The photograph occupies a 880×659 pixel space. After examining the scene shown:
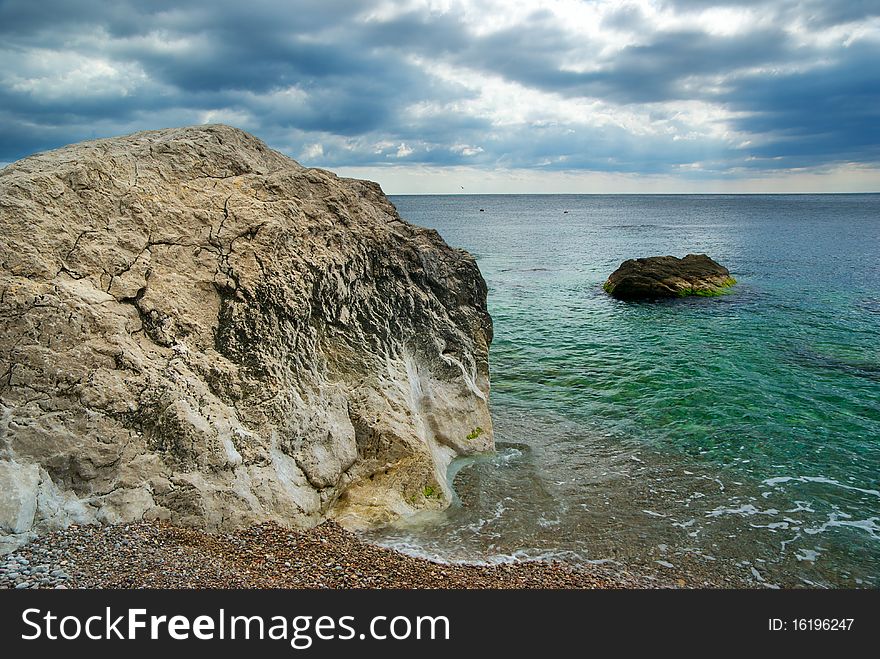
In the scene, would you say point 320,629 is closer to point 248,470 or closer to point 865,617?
point 248,470

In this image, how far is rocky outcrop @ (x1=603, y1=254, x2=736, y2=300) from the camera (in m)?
36.5

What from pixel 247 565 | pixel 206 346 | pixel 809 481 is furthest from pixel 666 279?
pixel 247 565

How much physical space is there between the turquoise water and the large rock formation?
5.69 ft

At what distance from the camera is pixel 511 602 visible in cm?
749

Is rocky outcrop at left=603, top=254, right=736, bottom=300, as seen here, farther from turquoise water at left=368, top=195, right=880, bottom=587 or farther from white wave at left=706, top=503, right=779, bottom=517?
white wave at left=706, top=503, right=779, bottom=517

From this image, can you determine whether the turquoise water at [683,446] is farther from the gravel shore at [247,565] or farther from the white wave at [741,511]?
the gravel shore at [247,565]

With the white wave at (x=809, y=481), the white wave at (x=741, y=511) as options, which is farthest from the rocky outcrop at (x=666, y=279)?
the white wave at (x=741, y=511)

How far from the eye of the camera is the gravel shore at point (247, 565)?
271 inches

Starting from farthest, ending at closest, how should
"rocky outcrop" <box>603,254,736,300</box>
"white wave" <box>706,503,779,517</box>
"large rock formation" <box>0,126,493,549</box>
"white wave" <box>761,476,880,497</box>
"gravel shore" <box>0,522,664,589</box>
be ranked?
"rocky outcrop" <box>603,254,736,300</box> < "white wave" <box>761,476,880,497</box> < "white wave" <box>706,503,779,517</box> < "large rock formation" <box>0,126,493,549</box> < "gravel shore" <box>0,522,664,589</box>

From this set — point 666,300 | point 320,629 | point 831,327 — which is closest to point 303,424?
point 320,629

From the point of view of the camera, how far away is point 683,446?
1462 cm

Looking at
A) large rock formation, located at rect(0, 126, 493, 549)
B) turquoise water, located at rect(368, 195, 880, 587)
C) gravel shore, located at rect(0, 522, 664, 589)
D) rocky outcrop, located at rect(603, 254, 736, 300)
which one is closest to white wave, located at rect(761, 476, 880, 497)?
turquoise water, located at rect(368, 195, 880, 587)

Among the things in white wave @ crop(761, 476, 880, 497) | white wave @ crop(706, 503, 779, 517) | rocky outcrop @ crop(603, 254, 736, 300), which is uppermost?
rocky outcrop @ crop(603, 254, 736, 300)

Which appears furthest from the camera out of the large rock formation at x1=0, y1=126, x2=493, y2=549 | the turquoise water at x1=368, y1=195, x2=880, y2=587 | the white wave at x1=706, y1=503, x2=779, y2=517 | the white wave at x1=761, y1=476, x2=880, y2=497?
the white wave at x1=761, y1=476, x2=880, y2=497
